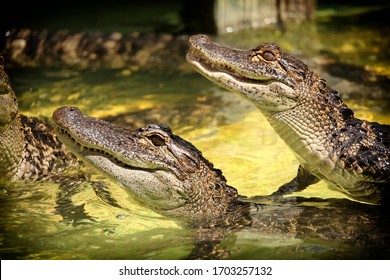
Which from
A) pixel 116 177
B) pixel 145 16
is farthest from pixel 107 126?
pixel 145 16

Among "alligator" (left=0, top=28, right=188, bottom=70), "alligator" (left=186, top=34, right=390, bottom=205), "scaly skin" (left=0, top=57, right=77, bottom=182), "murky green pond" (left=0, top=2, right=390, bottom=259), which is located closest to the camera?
"murky green pond" (left=0, top=2, right=390, bottom=259)

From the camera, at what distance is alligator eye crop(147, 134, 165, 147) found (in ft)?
16.1

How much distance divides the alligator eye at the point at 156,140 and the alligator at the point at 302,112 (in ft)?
2.42

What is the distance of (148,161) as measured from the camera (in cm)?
482

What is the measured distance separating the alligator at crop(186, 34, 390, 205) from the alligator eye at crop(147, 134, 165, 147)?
29.0 inches

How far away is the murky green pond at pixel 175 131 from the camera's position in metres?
4.73

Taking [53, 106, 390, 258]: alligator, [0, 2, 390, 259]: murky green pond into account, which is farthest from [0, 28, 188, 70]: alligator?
[53, 106, 390, 258]: alligator

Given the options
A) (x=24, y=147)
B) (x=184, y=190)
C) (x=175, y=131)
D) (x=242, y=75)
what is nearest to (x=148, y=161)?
(x=184, y=190)

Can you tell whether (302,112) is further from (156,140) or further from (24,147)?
(24,147)

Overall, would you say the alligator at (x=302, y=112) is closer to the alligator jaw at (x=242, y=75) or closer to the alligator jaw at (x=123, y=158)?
the alligator jaw at (x=242, y=75)

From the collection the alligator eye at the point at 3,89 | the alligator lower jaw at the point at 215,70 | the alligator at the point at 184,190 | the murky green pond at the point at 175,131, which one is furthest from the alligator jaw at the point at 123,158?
the alligator eye at the point at 3,89

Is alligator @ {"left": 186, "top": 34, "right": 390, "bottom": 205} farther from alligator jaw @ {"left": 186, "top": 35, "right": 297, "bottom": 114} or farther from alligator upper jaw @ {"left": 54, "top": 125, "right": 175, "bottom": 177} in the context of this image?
alligator upper jaw @ {"left": 54, "top": 125, "right": 175, "bottom": 177}

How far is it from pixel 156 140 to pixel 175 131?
2.24 m
